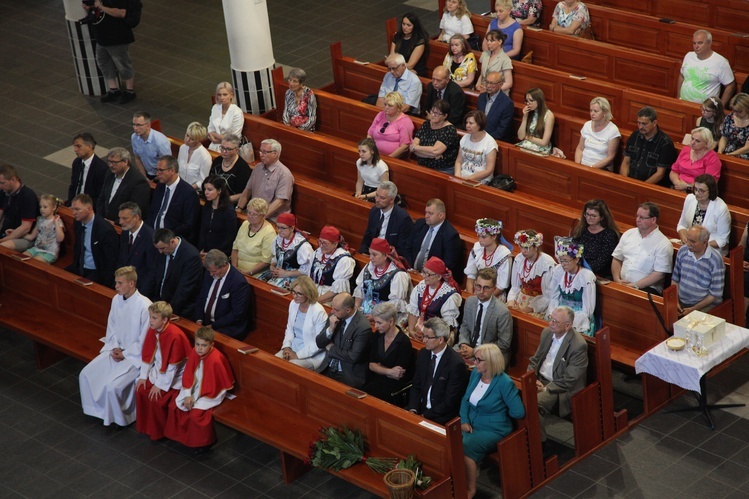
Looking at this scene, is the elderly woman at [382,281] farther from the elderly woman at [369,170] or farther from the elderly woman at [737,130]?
the elderly woman at [737,130]

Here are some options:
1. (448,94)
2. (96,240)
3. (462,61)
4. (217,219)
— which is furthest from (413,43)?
(96,240)

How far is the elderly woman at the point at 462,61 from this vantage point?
11594 mm

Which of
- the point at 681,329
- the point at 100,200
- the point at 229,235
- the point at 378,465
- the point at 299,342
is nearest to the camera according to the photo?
the point at 378,465

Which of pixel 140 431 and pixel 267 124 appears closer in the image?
pixel 140 431

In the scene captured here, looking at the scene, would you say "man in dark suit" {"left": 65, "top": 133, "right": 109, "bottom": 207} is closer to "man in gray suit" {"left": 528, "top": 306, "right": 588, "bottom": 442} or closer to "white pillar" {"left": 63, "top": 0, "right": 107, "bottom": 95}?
"white pillar" {"left": 63, "top": 0, "right": 107, "bottom": 95}

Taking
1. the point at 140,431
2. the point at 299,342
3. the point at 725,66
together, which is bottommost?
the point at 140,431

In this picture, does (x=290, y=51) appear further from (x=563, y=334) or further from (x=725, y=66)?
(x=563, y=334)

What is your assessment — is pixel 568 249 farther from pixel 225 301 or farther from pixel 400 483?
pixel 225 301

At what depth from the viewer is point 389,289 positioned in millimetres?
8820

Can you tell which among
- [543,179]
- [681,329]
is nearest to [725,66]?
[543,179]

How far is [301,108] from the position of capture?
37.4 ft

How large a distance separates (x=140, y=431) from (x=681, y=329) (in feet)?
12.8

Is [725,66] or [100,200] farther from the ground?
[725,66]

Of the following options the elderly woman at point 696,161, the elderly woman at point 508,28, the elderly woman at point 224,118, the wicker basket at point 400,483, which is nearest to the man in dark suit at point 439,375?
the wicker basket at point 400,483
